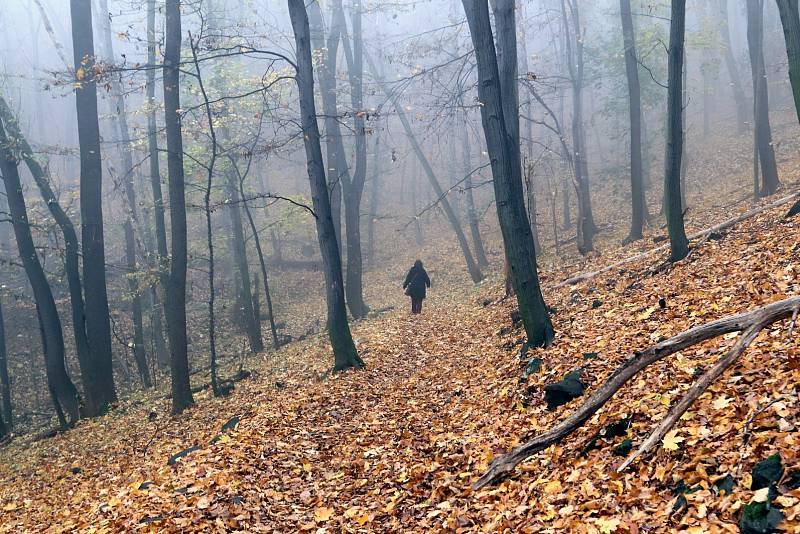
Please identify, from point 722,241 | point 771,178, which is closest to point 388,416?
point 722,241

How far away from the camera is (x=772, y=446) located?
3.80 metres

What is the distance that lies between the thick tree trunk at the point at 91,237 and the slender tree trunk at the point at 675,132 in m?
12.3

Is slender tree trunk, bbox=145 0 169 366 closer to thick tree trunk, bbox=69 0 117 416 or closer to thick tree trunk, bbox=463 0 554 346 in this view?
thick tree trunk, bbox=69 0 117 416

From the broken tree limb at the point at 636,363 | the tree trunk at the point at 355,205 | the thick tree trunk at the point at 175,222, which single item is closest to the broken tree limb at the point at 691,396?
the broken tree limb at the point at 636,363

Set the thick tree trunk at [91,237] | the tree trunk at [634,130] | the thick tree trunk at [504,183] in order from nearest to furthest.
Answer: the thick tree trunk at [504,183] → the thick tree trunk at [91,237] → the tree trunk at [634,130]

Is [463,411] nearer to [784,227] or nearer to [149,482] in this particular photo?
[149,482]

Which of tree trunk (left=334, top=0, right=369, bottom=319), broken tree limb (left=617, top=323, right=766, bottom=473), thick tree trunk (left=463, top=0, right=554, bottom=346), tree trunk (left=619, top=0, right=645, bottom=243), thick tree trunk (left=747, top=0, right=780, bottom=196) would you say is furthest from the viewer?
tree trunk (left=334, top=0, right=369, bottom=319)

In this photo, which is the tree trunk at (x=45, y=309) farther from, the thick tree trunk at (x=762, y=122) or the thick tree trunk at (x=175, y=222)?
the thick tree trunk at (x=762, y=122)

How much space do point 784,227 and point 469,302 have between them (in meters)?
9.33

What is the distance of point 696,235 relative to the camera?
12.0 metres

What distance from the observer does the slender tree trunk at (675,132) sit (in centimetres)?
974

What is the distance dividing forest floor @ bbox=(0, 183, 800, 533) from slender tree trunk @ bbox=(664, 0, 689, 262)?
0.44 metres

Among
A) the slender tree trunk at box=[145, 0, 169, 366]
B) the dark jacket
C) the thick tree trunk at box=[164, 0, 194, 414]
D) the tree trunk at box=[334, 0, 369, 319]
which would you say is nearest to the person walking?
the dark jacket

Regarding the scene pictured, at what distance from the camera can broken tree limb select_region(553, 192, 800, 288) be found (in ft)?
37.3
